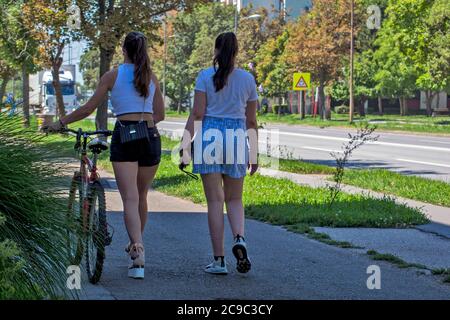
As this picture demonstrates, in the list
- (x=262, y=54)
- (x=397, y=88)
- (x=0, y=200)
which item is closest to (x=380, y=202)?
(x=0, y=200)

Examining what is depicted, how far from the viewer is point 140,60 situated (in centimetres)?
813

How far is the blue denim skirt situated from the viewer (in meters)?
8.26

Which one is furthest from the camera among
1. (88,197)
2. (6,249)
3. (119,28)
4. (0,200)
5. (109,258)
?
(119,28)

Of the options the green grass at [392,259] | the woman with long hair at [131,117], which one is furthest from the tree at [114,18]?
the woman with long hair at [131,117]

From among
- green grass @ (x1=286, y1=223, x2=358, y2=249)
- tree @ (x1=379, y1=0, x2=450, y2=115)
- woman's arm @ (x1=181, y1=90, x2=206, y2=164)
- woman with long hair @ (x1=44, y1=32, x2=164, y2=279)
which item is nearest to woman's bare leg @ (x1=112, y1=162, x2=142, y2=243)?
woman with long hair @ (x1=44, y1=32, x2=164, y2=279)

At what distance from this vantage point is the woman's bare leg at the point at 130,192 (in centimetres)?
812

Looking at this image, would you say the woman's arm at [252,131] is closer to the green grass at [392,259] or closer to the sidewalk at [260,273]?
the sidewalk at [260,273]

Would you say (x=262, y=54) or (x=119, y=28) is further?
(x=262, y=54)

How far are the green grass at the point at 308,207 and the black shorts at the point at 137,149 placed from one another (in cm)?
407

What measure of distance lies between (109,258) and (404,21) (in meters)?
39.6

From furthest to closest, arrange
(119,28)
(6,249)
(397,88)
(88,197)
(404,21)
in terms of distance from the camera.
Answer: (397,88), (404,21), (119,28), (88,197), (6,249)

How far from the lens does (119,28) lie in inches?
975

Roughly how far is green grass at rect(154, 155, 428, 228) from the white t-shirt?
388 cm
